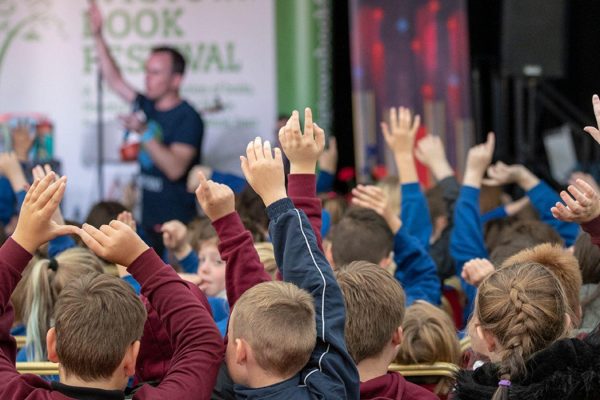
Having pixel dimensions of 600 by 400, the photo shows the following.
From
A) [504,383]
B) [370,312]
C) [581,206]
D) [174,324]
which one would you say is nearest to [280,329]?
[174,324]

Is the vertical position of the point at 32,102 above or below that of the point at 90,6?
below

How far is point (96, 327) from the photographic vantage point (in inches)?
105

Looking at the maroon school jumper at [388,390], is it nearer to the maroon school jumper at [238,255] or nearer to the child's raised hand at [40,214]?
the maroon school jumper at [238,255]

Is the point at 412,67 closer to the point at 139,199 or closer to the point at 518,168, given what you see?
the point at 139,199

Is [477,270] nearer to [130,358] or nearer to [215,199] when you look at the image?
[215,199]

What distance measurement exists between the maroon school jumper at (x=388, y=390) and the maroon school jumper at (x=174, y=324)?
449 mm

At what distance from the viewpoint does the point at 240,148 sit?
348 inches

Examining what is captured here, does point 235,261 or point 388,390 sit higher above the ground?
point 235,261

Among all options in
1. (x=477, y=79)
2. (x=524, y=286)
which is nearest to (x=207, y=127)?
(x=477, y=79)

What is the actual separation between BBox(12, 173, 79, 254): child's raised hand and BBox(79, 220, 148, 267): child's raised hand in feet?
0.15

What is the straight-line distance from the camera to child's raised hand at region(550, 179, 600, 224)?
322 cm

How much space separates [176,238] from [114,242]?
2.44m

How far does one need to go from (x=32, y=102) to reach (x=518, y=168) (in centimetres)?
457

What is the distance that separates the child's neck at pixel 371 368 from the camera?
3.01 m
